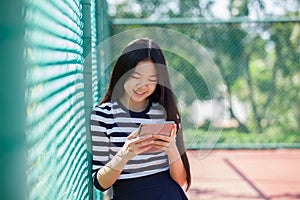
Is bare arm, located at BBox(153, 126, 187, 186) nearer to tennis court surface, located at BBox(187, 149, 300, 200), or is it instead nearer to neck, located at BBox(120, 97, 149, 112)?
neck, located at BBox(120, 97, 149, 112)

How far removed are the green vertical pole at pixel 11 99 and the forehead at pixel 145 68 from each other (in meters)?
1.00

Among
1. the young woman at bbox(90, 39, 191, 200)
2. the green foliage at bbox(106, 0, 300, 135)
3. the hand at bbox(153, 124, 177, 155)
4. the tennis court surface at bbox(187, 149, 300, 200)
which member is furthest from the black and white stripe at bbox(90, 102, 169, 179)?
the green foliage at bbox(106, 0, 300, 135)

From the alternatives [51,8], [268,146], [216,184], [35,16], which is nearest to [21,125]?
[35,16]

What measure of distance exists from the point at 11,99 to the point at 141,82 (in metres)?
1.03

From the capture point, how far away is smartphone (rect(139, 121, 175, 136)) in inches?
61.7

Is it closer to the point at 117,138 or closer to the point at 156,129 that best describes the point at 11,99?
the point at 156,129

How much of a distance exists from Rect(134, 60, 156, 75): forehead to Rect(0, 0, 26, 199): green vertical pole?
1003 millimetres

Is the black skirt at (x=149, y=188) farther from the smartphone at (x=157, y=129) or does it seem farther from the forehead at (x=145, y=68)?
the forehead at (x=145, y=68)

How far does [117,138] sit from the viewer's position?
1741 millimetres

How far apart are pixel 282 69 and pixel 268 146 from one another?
80 cm

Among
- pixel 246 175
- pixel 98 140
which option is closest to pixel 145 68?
pixel 98 140

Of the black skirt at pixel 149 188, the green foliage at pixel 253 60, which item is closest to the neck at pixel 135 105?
the black skirt at pixel 149 188

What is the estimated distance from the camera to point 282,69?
5.72 m

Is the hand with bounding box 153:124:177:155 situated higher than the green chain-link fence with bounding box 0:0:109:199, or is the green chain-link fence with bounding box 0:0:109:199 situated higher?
the green chain-link fence with bounding box 0:0:109:199
